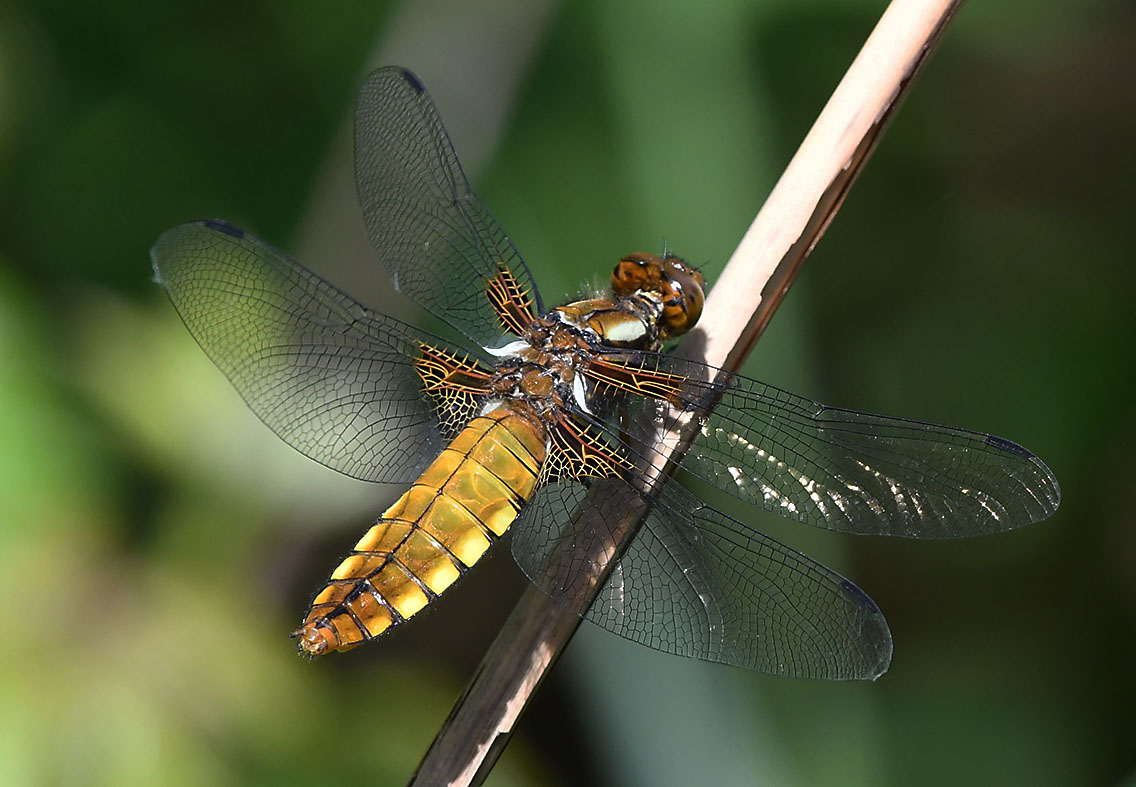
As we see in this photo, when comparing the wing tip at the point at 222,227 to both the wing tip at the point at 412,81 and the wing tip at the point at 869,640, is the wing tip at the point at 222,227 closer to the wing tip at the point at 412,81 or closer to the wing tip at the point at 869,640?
the wing tip at the point at 412,81

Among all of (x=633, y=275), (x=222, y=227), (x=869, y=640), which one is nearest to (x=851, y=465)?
(x=869, y=640)

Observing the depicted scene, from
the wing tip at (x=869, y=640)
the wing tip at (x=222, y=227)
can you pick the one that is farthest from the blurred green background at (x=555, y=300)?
the wing tip at (x=869, y=640)

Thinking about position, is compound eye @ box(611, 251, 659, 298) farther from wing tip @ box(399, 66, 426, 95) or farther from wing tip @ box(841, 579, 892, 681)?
wing tip @ box(841, 579, 892, 681)

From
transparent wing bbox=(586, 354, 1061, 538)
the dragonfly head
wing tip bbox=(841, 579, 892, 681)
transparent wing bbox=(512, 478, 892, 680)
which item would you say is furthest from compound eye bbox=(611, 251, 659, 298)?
wing tip bbox=(841, 579, 892, 681)

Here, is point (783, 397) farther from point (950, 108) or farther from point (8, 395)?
point (8, 395)

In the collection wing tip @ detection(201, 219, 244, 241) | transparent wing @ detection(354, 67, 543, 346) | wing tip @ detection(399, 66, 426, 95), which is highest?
wing tip @ detection(399, 66, 426, 95)

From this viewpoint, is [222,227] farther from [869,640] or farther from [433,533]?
[869,640]
